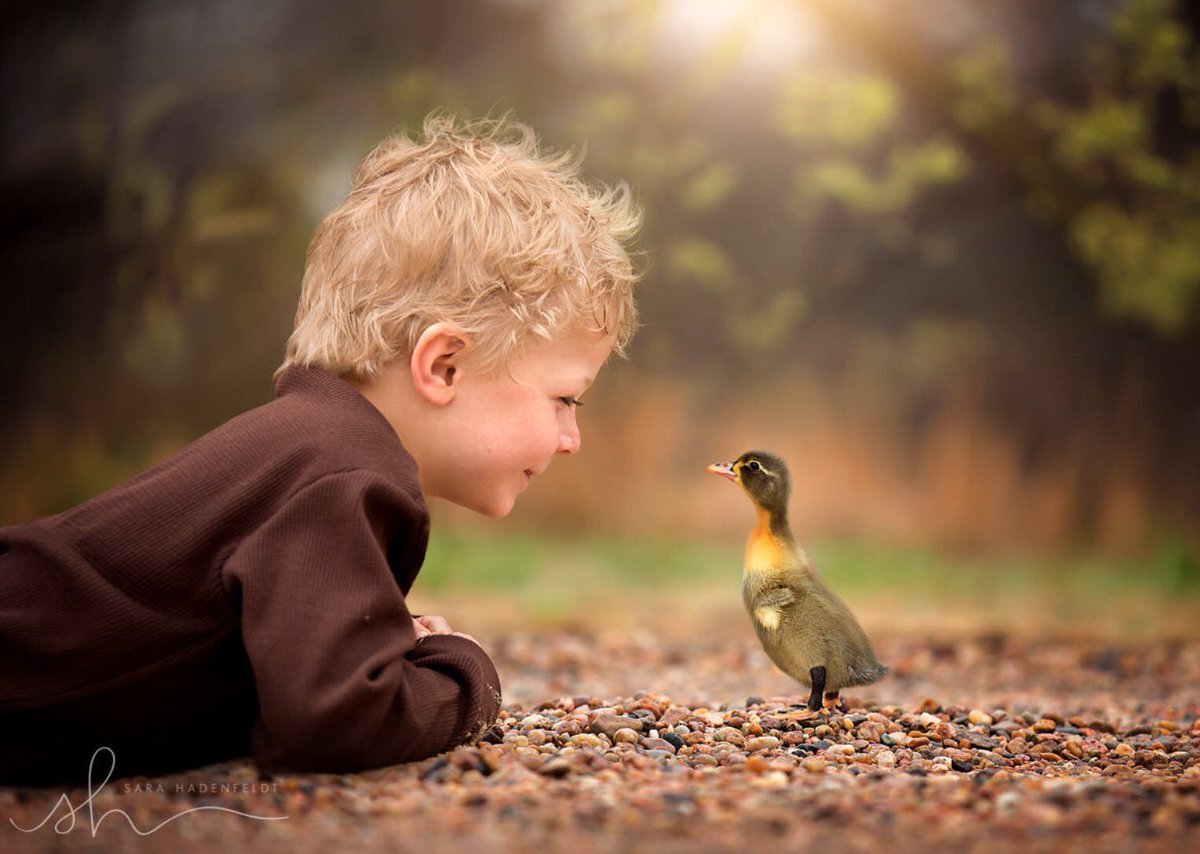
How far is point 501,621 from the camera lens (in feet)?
23.4

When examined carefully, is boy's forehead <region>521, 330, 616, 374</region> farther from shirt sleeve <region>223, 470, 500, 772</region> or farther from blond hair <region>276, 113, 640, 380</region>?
shirt sleeve <region>223, 470, 500, 772</region>

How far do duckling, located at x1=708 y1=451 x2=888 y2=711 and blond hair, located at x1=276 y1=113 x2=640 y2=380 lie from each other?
670 mm

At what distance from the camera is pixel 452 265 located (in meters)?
3.03

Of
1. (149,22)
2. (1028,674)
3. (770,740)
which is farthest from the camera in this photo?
(149,22)

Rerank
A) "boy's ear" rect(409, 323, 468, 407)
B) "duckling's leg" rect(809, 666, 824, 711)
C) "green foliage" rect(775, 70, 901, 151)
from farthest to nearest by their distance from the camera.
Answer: "green foliage" rect(775, 70, 901, 151)
"duckling's leg" rect(809, 666, 824, 711)
"boy's ear" rect(409, 323, 468, 407)

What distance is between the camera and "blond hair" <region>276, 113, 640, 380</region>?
3.01m

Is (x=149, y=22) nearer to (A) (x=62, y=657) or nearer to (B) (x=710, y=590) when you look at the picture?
(B) (x=710, y=590)

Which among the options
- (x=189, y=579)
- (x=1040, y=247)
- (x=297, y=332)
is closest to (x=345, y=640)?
(x=189, y=579)

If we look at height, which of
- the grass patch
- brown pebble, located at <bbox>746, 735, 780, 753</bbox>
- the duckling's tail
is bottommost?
brown pebble, located at <bbox>746, 735, 780, 753</bbox>

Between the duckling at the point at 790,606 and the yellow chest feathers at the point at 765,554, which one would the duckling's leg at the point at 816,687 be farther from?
the yellow chest feathers at the point at 765,554

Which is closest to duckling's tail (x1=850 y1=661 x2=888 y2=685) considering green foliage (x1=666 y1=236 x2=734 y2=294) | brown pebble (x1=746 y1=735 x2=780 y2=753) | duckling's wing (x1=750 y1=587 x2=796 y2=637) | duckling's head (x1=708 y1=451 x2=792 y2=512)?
duckling's wing (x1=750 y1=587 x2=796 y2=637)

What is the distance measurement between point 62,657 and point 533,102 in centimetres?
548
